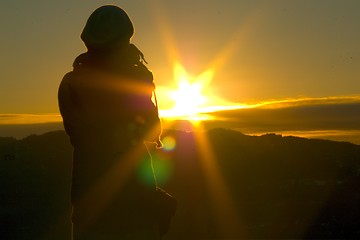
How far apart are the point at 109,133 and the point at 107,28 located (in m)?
0.47

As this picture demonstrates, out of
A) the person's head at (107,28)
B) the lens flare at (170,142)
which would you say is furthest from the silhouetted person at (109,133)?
the lens flare at (170,142)

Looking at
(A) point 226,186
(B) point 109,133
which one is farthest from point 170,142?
(B) point 109,133

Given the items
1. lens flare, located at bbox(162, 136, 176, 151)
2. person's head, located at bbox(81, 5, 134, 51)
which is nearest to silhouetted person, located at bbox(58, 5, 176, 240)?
person's head, located at bbox(81, 5, 134, 51)

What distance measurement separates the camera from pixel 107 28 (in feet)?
8.24

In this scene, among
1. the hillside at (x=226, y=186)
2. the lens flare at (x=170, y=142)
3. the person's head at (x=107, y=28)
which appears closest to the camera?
the person's head at (x=107, y=28)

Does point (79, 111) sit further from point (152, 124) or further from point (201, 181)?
point (201, 181)

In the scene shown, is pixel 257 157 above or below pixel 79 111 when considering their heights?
above

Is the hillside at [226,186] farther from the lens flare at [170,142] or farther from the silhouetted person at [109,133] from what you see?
the silhouetted person at [109,133]

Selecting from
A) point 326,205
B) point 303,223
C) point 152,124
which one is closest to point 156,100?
point 152,124

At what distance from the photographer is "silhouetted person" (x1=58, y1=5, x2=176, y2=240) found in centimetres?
255

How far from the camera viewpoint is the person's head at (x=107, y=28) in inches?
98.3

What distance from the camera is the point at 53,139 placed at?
2386 cm

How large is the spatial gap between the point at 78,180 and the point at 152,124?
1.38 ft

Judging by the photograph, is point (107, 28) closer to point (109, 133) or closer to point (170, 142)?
point (109, 133)
